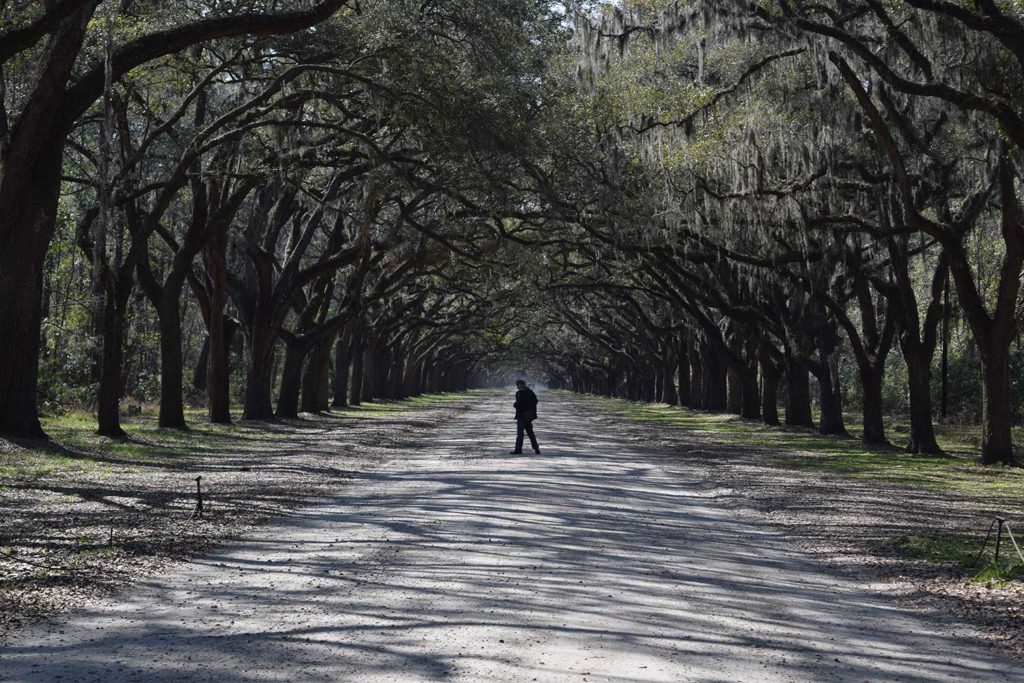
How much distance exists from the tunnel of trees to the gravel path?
271 inches

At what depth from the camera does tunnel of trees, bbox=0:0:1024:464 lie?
1639cm

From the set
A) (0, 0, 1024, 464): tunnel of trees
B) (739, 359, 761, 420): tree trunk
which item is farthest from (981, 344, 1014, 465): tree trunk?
(739, 359, 761, 420): tree trunk

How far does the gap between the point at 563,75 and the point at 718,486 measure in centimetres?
906

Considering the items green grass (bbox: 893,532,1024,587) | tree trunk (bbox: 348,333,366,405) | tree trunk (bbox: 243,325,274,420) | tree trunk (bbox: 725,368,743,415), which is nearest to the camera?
green grass (bbox: 893,532,1024,587)

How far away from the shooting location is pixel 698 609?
7.29 metres

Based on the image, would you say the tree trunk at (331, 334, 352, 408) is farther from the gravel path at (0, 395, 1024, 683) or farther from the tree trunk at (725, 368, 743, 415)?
the gravel path at (0, 395, 1024, 683)

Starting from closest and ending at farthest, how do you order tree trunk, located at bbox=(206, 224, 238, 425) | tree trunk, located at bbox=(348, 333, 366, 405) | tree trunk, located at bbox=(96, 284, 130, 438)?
tree trunk, located at bbox=(96, 284, 130, 438), tree trunk, located at bbox=(206, 224, 238, 425), tree trunk, located at bbox=(348, 333, 366, 405)

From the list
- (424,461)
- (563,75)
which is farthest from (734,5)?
(424,461)

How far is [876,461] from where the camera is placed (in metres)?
22.7

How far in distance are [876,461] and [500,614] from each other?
17.4 m

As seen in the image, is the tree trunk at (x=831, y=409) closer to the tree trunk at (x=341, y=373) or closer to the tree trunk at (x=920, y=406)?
the tree trunk at (x=920, y=406)

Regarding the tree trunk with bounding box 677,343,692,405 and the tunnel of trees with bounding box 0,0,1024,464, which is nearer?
the tunnel of trees with bounding box 0,0,1024,464

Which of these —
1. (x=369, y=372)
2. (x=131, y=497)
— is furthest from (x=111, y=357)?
(x=369, y=372)

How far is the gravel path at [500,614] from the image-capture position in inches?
228
